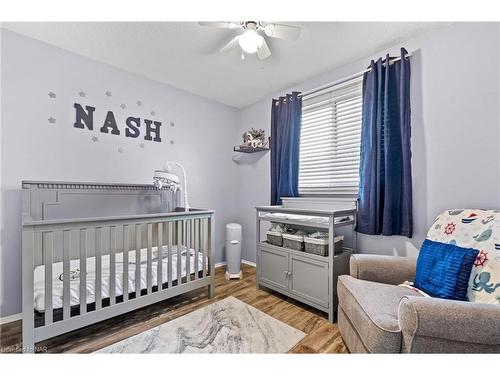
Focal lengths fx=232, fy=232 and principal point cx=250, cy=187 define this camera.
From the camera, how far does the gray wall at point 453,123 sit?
156 centimetres

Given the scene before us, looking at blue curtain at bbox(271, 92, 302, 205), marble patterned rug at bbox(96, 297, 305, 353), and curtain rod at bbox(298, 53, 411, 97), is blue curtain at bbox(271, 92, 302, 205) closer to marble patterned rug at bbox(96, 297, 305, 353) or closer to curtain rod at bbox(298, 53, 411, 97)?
curtain rod at bbox(298, 53, 411, 97)

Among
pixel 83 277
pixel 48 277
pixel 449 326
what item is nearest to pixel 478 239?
pixel 449 326

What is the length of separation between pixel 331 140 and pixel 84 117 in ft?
8.05

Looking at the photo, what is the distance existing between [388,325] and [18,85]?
3.06 meters

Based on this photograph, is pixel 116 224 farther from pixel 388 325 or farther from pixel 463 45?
pixel 463 45

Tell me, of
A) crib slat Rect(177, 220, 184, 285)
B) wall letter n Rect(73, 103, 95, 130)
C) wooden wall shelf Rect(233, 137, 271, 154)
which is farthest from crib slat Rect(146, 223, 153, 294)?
wooden wall shelf Rect(233, 137, 271, 154)

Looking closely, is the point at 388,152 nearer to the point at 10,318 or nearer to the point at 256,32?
the point at 256,32

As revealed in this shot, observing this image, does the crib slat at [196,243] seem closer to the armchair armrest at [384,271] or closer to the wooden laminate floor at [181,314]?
the wooden laminate floor at [181,314]

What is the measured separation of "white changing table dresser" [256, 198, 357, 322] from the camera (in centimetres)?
190

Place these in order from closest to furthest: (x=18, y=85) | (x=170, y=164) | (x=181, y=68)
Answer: (x=18, y=85) < (x=181, y=68) < (x=170, y=164)

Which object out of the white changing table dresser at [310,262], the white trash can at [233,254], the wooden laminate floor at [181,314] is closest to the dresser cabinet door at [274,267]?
the white changing table dresser at [310,262]

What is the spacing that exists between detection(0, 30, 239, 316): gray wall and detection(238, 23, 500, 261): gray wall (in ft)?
7.40
